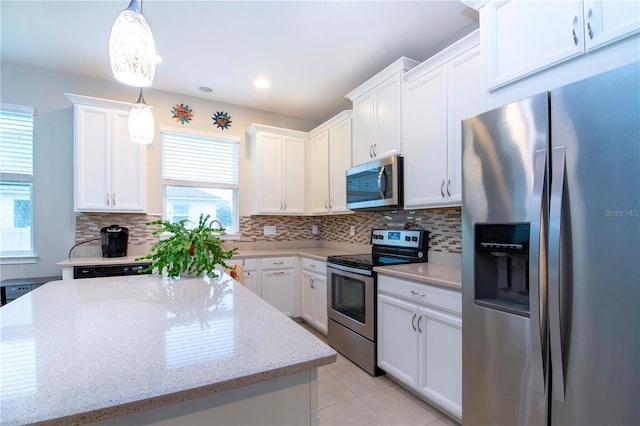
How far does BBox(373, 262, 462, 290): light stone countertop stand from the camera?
179 centimetres

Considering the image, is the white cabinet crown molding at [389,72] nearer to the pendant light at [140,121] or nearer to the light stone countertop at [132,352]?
the pendant light at [140,121]

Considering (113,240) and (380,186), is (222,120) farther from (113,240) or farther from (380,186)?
(380,186)

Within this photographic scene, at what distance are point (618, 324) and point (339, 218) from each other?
Result: 307 centimetres

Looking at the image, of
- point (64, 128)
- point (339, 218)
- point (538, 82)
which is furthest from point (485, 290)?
point (64, 128)

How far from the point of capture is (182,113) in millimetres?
3564

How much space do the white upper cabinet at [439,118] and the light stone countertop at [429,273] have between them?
48 centimetres

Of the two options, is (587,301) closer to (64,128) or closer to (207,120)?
(207,120)

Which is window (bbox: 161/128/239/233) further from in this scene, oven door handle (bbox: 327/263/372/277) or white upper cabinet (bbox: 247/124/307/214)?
oven door handle (bbox: 327/263/372/277)

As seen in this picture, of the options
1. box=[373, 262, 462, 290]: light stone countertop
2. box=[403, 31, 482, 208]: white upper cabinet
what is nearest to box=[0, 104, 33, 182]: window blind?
box=[373, 262, 462, 290]: light stone countertop

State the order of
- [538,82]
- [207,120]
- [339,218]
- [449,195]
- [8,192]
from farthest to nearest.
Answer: [339,218] < [207,120] < [8,192] < [449,195] < [538,82]

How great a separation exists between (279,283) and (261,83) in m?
2.26

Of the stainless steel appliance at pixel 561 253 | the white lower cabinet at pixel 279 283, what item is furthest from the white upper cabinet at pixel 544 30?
the white lower cabinet at pixel 279 283

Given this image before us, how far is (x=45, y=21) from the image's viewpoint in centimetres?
228

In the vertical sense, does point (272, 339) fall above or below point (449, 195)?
below
